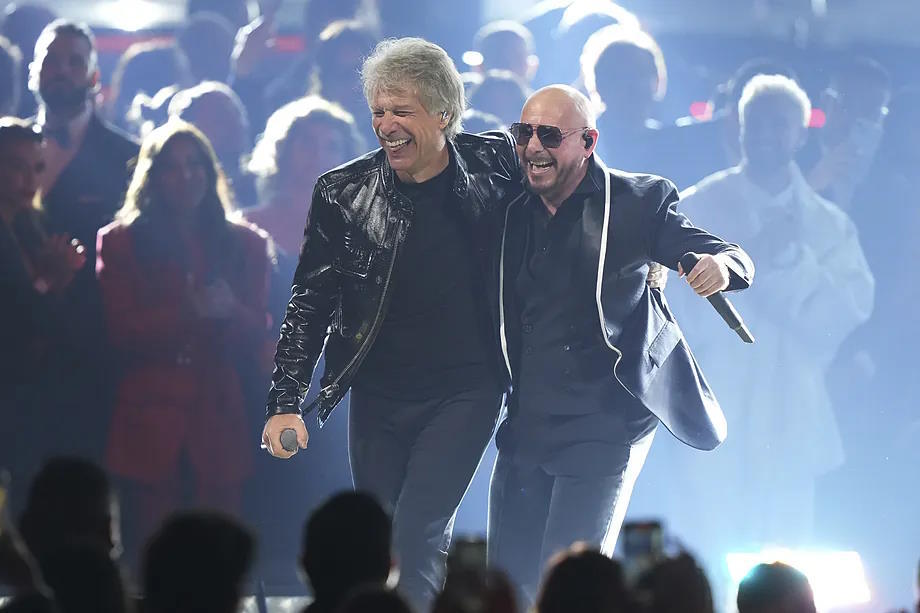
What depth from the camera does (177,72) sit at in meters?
8.31

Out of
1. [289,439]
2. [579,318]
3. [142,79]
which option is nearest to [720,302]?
[579,318]

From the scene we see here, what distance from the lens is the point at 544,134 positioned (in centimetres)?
495

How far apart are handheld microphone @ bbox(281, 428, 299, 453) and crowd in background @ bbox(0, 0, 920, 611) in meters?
2.24

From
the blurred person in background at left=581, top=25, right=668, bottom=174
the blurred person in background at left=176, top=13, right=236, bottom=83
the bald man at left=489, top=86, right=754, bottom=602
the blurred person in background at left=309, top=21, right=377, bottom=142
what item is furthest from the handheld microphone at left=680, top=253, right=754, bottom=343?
the blurred person in background at left=176, top=13, right=236, bottom=83

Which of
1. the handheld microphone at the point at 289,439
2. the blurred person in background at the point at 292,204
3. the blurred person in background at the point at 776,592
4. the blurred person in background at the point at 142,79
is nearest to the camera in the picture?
the blurred person in background at the point at 776,592

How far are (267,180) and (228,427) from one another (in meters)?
1.25

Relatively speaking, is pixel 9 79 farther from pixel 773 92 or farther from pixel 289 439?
pixel 773 92

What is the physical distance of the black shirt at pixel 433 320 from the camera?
486 centimetres

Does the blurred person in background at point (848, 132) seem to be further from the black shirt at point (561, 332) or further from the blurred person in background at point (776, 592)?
the blurred person in background at point (776, 592)

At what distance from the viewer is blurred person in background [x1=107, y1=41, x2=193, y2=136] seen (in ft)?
27.2

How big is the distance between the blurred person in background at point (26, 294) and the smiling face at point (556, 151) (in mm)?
2833

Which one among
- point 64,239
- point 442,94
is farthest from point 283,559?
point 442,94

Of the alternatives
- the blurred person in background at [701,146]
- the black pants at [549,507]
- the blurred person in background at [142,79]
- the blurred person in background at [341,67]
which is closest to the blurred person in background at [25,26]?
the blurred person in background at [142,79]

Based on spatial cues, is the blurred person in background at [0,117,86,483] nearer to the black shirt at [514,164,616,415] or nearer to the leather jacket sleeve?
the leather jacket sleeve
